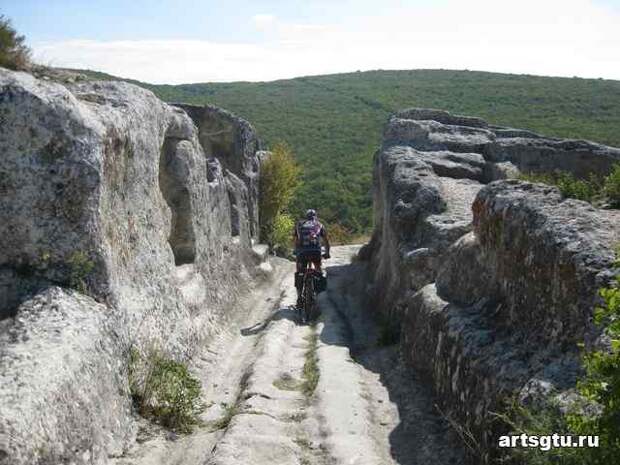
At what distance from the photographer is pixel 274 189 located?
81.5 feet

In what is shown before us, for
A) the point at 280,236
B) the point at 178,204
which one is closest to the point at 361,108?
the point at 280,236

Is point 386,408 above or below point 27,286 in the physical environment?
below

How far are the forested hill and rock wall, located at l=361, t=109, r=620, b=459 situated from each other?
26.9 m

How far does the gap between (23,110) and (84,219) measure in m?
1.19

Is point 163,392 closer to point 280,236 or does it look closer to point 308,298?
point 308,298

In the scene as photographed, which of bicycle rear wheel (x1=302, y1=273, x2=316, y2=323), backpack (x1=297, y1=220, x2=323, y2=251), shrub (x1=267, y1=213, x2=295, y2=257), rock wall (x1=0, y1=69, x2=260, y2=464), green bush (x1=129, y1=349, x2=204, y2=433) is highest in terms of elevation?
rock wall (x1=0, y1=69, x2=260, y2=464)

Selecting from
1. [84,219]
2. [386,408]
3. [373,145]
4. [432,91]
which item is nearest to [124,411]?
[84,219]

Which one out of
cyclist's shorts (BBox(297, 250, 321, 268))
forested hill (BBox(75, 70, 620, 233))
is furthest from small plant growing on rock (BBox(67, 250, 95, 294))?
forested hill (BBox(75, 70, 620, 233))

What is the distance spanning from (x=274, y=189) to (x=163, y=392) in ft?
58.5

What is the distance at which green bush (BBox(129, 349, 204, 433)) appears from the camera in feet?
23.4

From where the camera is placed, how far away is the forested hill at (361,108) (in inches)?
2026

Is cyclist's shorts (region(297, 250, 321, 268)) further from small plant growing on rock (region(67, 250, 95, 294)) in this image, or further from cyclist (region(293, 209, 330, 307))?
small plant growing on rock (region(67, 250, 95, 294))

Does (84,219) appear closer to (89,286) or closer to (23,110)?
(89,286)

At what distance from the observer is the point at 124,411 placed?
668 cm
